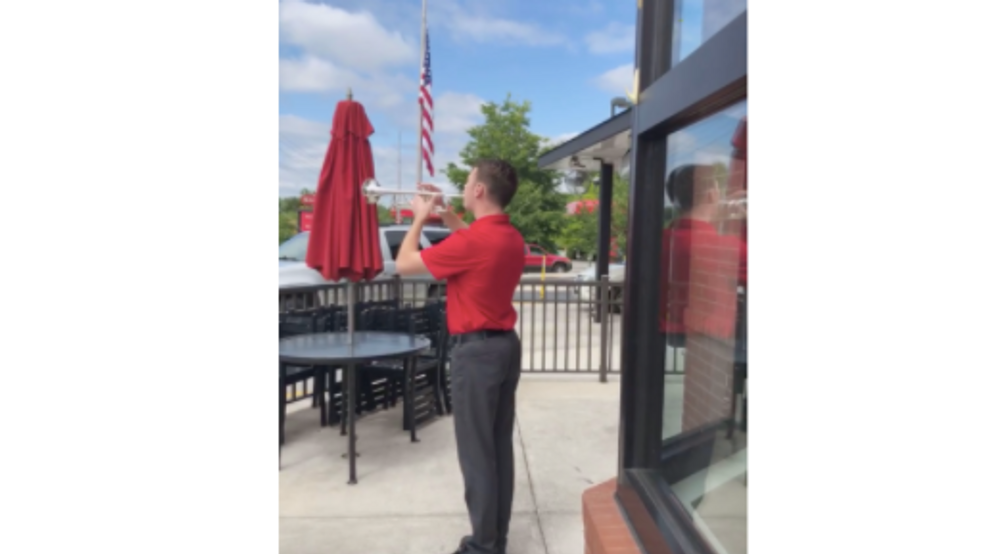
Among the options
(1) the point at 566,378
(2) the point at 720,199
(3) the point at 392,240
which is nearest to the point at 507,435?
(2) the point at 720,199

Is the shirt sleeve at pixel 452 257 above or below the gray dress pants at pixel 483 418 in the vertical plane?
above

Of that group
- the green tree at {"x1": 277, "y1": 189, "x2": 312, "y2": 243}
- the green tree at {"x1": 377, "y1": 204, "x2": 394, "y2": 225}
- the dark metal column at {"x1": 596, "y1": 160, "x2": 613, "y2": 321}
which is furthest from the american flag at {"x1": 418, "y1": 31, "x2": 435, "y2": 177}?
the green tree at {"x1": 277, "y1": 189, "x2": 312, "y2": 243}

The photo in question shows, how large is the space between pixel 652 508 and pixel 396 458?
2398mm

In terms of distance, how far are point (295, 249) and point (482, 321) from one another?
7.49 meters

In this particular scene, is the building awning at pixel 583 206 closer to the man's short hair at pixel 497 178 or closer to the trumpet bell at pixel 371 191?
the trumpet bell at pixel 371 191

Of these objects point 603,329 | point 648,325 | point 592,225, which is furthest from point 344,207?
point 592,225

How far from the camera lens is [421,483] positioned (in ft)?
12.6

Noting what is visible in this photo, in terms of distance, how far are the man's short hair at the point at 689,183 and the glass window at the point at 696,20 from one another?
0.37m

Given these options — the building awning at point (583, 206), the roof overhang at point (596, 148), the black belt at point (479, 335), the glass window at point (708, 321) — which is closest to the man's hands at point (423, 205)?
the black belt at point (479, 335)

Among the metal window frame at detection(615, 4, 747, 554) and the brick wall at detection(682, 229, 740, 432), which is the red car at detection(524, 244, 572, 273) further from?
the brick wall at detection(682, 229, 740, 432)

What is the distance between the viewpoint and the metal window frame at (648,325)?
2.22 m

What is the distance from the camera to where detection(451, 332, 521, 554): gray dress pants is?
2.70 meters
